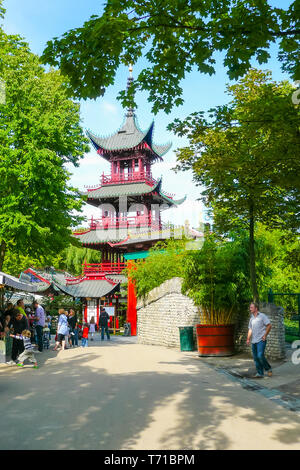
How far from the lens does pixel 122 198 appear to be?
40750 mm

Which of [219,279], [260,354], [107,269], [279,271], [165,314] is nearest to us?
[260,354]

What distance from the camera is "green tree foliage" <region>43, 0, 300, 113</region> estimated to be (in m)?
5.74

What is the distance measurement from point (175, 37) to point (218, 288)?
832 centimetres

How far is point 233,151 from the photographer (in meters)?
9.55

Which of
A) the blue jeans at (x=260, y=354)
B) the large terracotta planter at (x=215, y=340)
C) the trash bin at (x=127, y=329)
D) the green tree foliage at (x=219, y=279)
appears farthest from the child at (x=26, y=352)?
the trash bin at (x=127, y=329)

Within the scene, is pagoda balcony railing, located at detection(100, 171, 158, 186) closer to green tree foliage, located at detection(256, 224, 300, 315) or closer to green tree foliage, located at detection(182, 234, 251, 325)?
green tree foliage, located at detection(256, 224, 300, 315)

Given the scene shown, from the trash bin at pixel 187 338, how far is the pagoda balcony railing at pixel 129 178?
27.3 metres

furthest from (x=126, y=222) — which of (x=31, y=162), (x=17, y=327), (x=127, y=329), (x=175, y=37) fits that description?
(x=175, y=37)

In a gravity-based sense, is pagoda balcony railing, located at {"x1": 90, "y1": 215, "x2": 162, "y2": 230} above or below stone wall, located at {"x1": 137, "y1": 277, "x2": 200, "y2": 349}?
above

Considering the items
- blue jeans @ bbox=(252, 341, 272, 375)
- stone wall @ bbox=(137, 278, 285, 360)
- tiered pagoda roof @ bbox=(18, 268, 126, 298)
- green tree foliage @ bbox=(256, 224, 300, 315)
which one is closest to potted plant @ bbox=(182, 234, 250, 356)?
stone wall @ bbox=(137, 278, 285, 360)

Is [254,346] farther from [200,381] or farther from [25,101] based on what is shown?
[25,101]

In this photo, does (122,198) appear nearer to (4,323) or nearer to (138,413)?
(4,323)

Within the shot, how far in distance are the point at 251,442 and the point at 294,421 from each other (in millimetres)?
1183

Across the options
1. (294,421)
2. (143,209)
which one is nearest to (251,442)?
(294,421)
